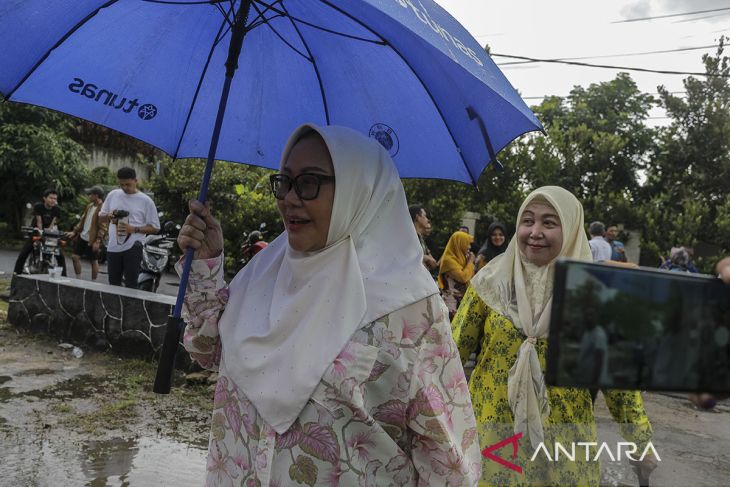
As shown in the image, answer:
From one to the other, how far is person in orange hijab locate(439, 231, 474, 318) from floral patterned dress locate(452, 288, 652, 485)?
17.8 ft

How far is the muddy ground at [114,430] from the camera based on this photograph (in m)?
4.26

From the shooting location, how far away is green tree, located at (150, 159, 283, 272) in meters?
13.3

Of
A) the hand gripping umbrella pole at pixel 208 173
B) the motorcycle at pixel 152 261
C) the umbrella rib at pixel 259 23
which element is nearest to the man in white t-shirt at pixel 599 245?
the motorcycle at pixel 152 261

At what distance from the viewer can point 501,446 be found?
2996mm

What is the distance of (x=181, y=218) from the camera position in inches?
568

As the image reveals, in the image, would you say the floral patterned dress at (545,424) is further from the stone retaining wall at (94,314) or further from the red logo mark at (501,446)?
the stone retaining wall at (94,314)

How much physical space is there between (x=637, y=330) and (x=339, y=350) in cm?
Answer: 114

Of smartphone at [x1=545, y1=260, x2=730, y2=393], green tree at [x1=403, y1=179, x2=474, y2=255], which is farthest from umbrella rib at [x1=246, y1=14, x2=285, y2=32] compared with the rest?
green tree at [x1=403, y1=179, x2=474, y2=255]

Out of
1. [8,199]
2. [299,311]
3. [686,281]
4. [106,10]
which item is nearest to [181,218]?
[8,199]

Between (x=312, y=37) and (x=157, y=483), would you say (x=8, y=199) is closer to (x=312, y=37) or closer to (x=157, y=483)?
(x=157, y=483)

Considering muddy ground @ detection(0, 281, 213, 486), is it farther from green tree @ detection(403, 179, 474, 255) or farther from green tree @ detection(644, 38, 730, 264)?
green tree @ detection(644, 38, 730, 264)

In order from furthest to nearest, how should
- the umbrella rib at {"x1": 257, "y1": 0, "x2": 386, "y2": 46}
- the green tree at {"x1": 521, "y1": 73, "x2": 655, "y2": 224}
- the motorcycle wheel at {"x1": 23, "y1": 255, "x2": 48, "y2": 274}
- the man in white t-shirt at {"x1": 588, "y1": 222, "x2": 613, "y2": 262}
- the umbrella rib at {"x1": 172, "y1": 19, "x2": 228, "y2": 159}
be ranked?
the green tree at {"x1": 521, "y1": 73, "x2": 655, "y2": 224}
the man in white t-shirt at {"x1": 588, "y1": 222, "x2": 613, "y2": 262}
the motorcycle wheel at {"x1": 23, "y1": 255, "x2": 48, "y2": 274}
the umbrella rib at {"x1": 172, "y1": 19, "x2": 228, "y2": 159}
the umbrella rib at {"x1": 257, "y1": 0, "x2": 386, "y2": 46}

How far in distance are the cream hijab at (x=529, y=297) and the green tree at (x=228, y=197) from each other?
972 centimetres

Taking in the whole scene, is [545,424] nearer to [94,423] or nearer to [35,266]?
[94,423]
